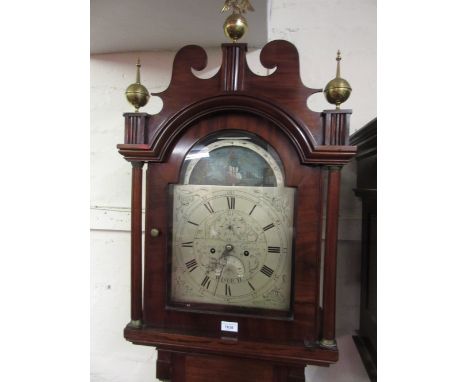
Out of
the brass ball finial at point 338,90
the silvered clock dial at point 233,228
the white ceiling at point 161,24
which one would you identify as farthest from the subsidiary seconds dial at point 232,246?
the white ceiling at point 161,24

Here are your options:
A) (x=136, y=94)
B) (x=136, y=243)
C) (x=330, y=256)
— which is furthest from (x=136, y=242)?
(x=330, y=256)

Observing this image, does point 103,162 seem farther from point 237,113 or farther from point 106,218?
point 237,113

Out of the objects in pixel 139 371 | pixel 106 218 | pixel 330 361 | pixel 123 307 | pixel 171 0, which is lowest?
pixel 139 371

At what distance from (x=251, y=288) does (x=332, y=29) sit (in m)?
0.93

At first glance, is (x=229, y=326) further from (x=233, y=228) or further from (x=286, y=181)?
(x=286, y=181)

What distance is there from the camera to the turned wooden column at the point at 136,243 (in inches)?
27.2

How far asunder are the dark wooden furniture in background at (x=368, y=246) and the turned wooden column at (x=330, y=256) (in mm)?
221

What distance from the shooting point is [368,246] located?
2.95 ft

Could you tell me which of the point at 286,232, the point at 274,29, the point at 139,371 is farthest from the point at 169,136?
the point at 139,371

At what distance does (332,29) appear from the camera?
1.01 metres

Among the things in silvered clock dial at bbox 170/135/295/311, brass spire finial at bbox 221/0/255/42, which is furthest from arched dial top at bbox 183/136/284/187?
brass spire finial at bbox 221/0/255/42

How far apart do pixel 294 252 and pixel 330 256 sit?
0.26 feet

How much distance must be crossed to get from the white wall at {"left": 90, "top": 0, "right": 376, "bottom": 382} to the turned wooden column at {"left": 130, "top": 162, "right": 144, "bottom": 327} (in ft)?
1.42

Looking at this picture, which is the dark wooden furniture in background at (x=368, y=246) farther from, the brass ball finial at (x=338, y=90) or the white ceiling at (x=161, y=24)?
the white ceiling at (x=161, y=24)
